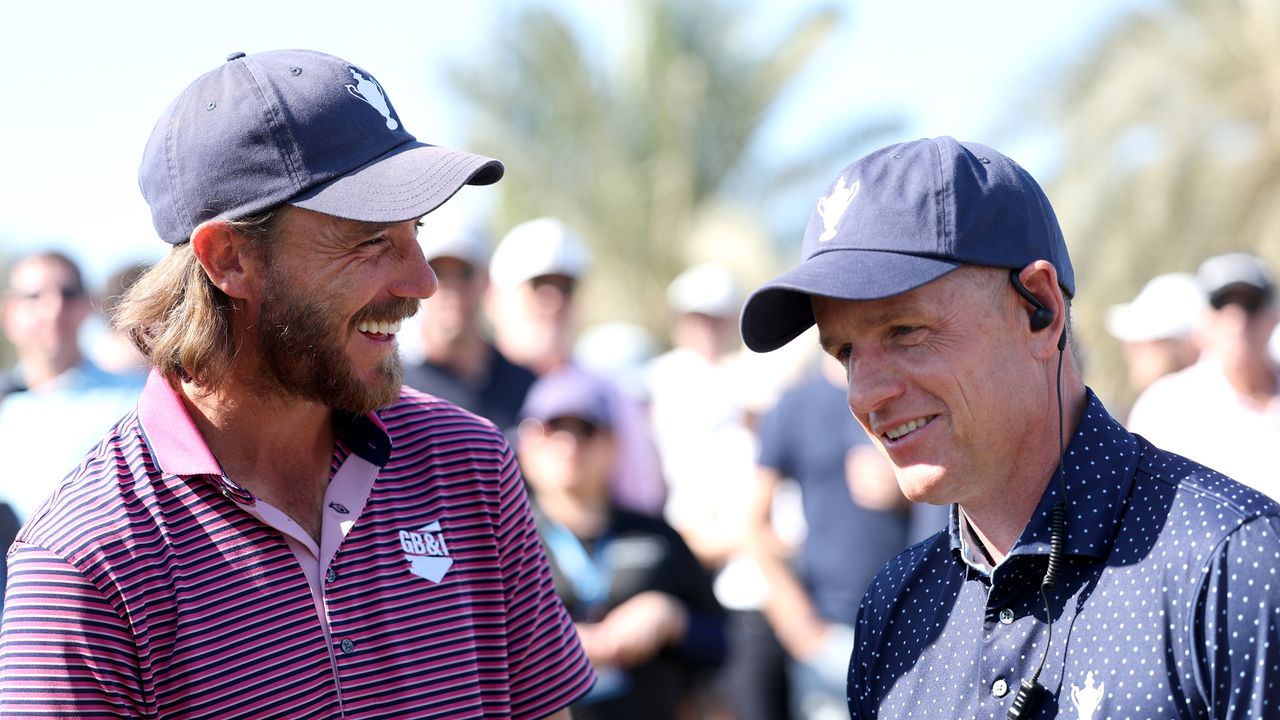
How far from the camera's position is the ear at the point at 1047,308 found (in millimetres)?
2359

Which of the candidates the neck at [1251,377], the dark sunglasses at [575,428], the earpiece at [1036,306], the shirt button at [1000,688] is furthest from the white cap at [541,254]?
the shirt button at [1000,688]

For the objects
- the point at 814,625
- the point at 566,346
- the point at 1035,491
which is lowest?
the point at 814,625

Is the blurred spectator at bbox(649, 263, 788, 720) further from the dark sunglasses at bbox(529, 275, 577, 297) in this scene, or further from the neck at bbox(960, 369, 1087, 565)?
the neck at bbox(960, 369, 1087, 565)

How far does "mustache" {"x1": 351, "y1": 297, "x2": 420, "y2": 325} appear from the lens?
2.63m

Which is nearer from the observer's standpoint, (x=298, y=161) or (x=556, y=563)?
(x=298, y=161)

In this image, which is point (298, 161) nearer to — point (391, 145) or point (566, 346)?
point (391, 145)

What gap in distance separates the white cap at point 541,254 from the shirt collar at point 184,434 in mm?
3919

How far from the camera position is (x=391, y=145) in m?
2.68

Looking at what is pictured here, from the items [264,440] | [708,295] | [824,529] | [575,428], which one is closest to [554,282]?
[575,428]

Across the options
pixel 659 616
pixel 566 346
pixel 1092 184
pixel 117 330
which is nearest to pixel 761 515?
pixel 566 346

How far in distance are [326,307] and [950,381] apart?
1.17m

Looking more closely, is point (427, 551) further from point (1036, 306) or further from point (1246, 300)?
point (1246, 300)

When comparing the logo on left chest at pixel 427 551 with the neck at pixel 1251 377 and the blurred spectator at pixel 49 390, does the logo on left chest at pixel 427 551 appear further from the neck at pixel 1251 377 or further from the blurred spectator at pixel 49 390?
the neck at pixel 1251 377

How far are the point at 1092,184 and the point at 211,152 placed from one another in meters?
13.6
